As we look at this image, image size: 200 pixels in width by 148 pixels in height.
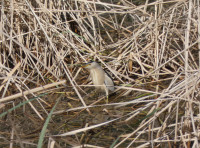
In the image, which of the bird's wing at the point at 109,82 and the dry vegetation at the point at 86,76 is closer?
the dry vegetation at the point at 86,76

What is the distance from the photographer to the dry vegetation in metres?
2.74

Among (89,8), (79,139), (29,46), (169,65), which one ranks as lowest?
(79,139)

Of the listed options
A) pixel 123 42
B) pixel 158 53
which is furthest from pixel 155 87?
pixel 123 42

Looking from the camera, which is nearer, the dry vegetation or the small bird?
the dry vegetation

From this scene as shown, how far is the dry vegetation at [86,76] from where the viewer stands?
8.98 feet

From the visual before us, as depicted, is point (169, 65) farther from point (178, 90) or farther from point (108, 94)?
point (178, 90)

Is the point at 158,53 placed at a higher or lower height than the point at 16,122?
higher

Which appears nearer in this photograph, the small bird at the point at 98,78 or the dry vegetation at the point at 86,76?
the dry vegetation at the point at 86,76

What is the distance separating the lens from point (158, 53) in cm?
379

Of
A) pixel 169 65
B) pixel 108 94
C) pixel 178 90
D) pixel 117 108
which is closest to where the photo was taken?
pixel 178 90

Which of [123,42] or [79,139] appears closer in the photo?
[79,139]

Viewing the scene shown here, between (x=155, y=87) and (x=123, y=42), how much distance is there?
66 cm

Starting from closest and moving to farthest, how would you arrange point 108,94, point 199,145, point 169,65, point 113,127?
point 199,145, point 113,127, point 108,94, point 169,65

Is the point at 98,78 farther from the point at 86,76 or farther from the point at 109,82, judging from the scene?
the point at 86,76
